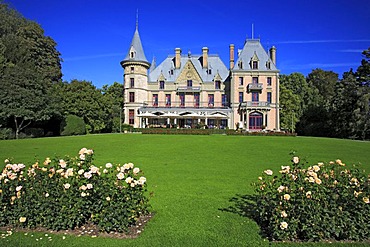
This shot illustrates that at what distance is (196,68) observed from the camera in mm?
44469

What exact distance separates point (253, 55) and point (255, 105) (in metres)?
8.14

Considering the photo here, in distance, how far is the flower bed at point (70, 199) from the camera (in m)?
4.26

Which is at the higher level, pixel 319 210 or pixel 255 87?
pixel 255 87

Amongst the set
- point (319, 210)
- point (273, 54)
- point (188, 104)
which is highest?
point (273, 54)

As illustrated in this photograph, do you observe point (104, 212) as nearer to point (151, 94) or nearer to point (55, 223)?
point (55, 223)

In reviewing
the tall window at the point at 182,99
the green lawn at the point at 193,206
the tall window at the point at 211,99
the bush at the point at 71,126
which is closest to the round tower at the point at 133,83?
the tall window at the point at 182,99

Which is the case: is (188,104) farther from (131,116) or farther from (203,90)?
(131,116)

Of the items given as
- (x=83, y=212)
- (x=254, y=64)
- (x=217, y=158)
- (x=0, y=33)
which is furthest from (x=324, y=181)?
(x=0, y=33)

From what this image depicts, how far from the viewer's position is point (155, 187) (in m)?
7.21

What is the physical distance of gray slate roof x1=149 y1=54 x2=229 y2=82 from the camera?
146 ft

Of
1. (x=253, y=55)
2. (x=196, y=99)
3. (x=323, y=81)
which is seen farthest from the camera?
(x=323, y=81)

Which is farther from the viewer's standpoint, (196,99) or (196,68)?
(196,68)

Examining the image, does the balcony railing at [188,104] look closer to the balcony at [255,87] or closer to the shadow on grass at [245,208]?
the balcony at [255,87]

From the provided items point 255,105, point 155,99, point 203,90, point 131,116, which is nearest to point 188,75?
point 203,90
